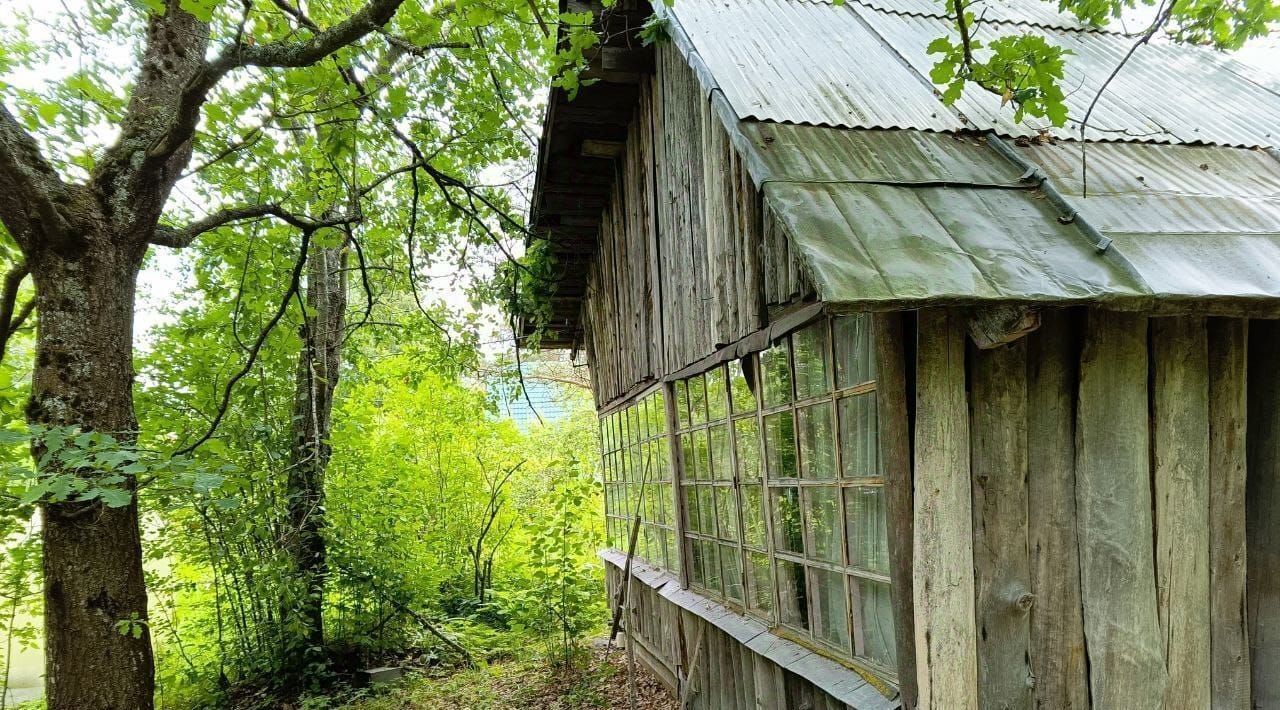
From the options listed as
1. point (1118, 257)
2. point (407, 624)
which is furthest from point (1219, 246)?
point (407, 624)

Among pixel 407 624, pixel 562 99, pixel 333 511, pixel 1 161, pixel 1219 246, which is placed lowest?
pixel 407 624

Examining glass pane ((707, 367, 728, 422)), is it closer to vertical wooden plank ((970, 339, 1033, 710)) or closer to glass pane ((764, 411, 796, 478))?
glass pane ((764, 411, 796, 478))

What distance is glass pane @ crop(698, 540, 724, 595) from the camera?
4.49m

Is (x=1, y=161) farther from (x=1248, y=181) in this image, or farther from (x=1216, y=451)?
(x=1248, y=181)

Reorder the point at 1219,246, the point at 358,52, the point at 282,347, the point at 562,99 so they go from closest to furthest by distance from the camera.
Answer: the point at 1219,246 → the point at 358,52 → the point at 562,99 → the point at 282,347

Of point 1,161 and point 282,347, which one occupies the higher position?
point 1,161

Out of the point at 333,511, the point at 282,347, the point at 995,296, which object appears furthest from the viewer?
the point at 333,511

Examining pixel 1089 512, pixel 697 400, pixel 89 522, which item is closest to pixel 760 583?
pixel 697 400

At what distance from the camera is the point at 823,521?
10.1 ft

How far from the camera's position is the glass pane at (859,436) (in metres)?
2.64

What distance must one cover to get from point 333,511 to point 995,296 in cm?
746

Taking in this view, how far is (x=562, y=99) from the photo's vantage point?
517 centimetres

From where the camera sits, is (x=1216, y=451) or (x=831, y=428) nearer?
(x=1216, y=451)

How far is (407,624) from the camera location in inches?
332
